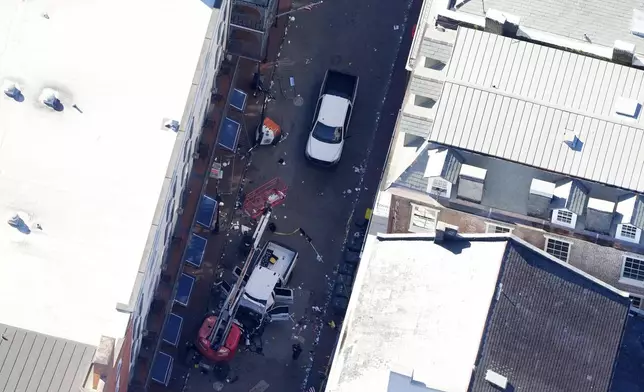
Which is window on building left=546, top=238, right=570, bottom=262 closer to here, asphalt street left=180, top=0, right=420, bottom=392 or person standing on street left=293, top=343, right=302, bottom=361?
asphalt street left=180, top=0, right=420, bottom=392

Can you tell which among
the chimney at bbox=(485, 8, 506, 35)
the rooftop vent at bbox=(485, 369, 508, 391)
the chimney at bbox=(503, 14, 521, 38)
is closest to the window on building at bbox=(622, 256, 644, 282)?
the rooftop vent at bbox=(485, 369, 508, 391)

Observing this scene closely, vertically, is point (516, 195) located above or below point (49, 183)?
above

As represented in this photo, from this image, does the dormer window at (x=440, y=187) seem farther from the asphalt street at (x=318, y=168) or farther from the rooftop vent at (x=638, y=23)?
the rooftop vent at (x=638, y=23)

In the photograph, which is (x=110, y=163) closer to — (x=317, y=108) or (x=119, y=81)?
(x=119, y=81)

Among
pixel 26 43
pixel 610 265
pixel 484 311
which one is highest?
pixel 26 43

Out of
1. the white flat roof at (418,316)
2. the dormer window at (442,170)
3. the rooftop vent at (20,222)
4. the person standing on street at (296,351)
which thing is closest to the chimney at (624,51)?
the dormer window at (442,170)

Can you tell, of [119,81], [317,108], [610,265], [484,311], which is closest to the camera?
[484,311]

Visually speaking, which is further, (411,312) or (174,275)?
(174,275)

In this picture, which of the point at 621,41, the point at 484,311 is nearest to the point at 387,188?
the point at 484,311
